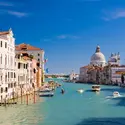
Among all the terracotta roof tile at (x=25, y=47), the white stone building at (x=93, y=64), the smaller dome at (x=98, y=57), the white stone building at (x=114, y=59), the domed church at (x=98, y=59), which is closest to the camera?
the terracotta roof tile at (x=25, y=47)

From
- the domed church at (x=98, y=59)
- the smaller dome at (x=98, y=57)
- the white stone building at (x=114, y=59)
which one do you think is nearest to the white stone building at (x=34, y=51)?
the white stone building at (x=114, y=59)

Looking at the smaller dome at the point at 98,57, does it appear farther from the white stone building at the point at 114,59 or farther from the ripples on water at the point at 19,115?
the ripples on water at the point at 19,115

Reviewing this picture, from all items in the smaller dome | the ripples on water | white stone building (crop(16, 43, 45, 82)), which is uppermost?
the smaller dome

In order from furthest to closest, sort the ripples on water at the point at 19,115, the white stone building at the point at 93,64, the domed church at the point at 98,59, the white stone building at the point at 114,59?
the domed church at the point at 98,59
the white stone building at the point at 114,59
the white stone building at the point at 93,64
the ripples on water at the point at 19,115

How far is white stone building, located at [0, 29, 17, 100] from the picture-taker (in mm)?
29894

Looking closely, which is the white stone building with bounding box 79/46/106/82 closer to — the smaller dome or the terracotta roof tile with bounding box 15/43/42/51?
the smaller dome

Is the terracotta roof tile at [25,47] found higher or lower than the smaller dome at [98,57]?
lower

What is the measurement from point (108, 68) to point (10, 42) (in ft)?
235

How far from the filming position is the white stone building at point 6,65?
2989 cm

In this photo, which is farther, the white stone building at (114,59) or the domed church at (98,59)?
the domed church at (98,59)

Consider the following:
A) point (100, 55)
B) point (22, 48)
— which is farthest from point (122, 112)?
point (100, 55)

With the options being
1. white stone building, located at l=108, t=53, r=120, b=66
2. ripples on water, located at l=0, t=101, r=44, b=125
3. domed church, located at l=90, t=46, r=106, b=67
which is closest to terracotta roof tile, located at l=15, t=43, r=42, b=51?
ripples on water, located at l=0, t=101, r=44, b=125

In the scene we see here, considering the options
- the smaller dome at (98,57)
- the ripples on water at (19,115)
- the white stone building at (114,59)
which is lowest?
the ripples on water at (19,115)

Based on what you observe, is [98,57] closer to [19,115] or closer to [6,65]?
[6,65]
